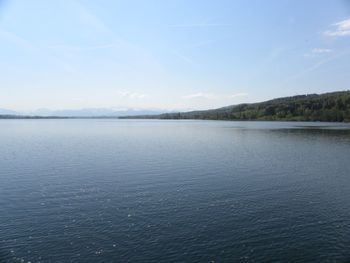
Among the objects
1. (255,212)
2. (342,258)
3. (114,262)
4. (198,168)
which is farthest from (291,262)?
(198,168)

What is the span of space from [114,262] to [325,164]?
4163 cm

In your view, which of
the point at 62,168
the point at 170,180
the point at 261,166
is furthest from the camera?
the point at 261,166

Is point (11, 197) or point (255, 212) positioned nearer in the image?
point (255, 212)

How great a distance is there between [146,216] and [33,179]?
18.8 meters

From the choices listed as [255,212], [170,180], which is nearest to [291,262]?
[255,212]

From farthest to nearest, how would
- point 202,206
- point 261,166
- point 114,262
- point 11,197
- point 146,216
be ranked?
point 261,166, point 11,197, point 202,206, point 146,216, point 114,262

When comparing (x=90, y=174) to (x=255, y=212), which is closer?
(x=255, y=212)

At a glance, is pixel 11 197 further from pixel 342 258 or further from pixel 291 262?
pixel 342 258

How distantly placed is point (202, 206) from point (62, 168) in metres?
24.6

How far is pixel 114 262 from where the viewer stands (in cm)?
1803

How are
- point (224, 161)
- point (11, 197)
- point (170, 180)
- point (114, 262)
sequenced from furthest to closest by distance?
point (224, 161), point (170, 180), point (11, 197), point (114, 262)

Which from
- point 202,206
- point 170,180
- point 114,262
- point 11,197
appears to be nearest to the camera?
point 114,262

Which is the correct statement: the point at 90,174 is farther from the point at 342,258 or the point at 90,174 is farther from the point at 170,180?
the point at 342,258

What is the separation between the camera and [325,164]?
50250mm
